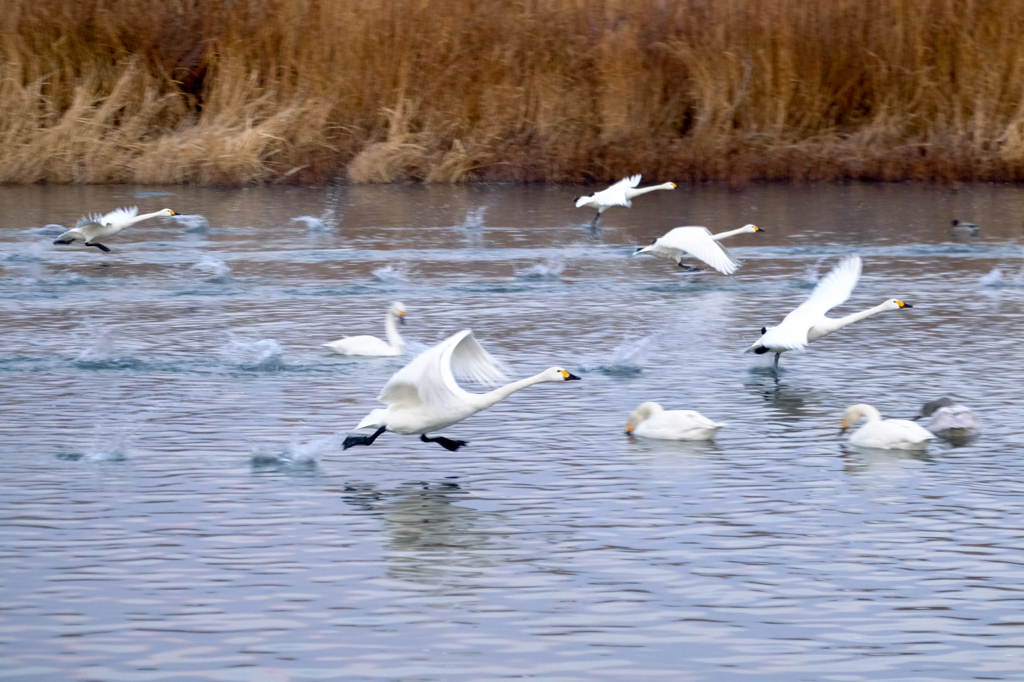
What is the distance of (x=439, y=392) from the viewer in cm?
694

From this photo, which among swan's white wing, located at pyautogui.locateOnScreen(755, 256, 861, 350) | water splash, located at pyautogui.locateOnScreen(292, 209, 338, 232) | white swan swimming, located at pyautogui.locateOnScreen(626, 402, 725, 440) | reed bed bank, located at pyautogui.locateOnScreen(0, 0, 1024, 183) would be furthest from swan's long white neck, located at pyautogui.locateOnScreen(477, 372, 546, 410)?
reed bed bank, located at pyautogui.locateOnScreen(0, 0, 1024, 183)

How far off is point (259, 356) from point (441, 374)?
3.59 metres

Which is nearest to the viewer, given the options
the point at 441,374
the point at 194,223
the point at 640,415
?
the point at 441,374

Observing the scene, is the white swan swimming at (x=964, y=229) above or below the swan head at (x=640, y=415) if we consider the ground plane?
above

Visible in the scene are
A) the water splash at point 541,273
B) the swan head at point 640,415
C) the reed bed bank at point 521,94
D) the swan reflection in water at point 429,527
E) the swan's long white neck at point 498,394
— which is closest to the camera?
the swan reflection in water at point 429,527

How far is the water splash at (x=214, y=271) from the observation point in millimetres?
14117

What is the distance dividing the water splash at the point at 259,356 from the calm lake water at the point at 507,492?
0.03 meters

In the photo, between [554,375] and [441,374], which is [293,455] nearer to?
[441,374]

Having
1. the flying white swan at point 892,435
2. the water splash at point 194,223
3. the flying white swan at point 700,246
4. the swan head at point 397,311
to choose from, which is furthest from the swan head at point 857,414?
the water splash at point 194,223

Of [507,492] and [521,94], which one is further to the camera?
[521,94]

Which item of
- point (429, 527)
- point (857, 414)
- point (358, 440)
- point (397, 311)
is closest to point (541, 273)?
point (397, 311)

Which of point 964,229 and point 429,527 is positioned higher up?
point 964,229

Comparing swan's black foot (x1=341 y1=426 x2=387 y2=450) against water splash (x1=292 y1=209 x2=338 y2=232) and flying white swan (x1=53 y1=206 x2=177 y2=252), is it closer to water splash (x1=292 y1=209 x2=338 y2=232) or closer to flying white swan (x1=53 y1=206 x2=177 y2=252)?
flying white swan (x1=53 y1=206 x2=177 y2=252)

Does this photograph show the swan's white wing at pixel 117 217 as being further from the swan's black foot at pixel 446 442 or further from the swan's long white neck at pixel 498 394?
the swan's long white neck at pixel 498 394
